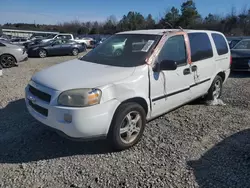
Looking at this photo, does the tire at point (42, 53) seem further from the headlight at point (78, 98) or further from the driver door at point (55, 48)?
the headlight at point (78, 98)

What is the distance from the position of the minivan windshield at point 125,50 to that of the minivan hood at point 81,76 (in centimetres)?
23

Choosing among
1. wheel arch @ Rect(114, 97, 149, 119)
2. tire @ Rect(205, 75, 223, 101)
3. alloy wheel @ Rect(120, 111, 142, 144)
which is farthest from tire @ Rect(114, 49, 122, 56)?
tire @ Rect(205, 75, 223, 101)

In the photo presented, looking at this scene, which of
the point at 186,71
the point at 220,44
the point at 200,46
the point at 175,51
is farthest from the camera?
the point at 220,44

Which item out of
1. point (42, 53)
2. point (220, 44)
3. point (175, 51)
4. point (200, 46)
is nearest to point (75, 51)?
point (42, 53)

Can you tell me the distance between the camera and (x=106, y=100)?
9.50ft

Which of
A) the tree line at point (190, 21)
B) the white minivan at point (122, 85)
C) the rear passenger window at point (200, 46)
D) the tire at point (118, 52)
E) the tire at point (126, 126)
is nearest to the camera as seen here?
the white minivan at point (122, 85)

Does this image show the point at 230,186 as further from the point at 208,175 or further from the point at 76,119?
the point at 76,119

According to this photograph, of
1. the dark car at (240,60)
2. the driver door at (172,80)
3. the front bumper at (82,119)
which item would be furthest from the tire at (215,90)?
the dark car at (240,60)

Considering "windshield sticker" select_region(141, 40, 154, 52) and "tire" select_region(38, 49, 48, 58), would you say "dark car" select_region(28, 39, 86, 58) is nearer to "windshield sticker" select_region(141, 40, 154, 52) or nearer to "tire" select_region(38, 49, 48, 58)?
"tire" select_region(38, 49, 48, 58)

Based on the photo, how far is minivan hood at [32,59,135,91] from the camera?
9.62 feet

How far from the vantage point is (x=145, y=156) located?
3.22m

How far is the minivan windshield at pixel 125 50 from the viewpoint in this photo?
3.58 m

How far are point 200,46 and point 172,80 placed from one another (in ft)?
4.26

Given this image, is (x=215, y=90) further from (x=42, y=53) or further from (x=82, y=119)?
(x=42, y=53)
